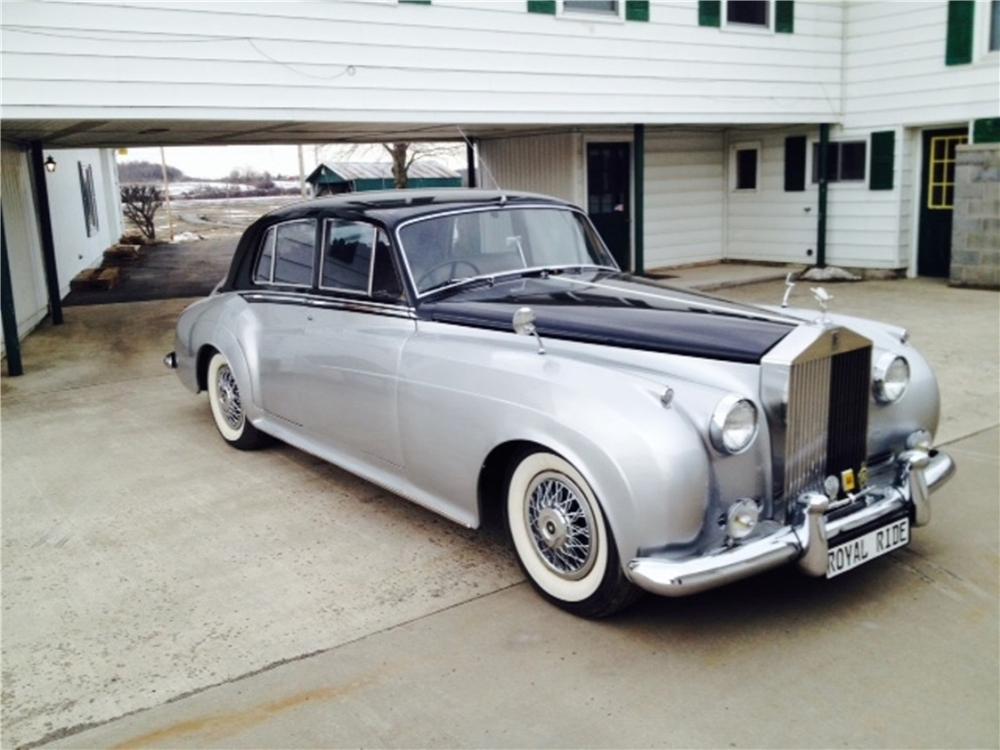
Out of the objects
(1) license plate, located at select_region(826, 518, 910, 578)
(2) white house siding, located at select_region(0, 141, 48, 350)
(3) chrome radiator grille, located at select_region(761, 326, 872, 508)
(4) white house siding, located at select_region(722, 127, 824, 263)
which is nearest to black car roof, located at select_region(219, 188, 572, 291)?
(3) chrome radiator grille, located at select_region(761, 326, 872, 508)

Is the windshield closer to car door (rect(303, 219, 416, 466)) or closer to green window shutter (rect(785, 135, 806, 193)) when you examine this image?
car door (rect(303, 219, 416, 466))

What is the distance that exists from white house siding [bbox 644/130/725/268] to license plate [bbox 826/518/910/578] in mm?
11924

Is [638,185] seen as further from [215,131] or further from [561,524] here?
[561,524]

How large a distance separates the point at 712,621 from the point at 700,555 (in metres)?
0.47

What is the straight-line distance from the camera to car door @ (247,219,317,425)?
5.28 metres

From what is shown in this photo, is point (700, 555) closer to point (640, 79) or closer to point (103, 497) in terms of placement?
point (103, 497)

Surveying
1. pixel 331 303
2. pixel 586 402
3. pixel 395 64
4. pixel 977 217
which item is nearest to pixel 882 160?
pixel 977 217

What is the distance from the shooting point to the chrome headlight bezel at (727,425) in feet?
10.6

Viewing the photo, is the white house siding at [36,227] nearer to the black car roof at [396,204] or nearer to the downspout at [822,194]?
the black car roof at [396,204]

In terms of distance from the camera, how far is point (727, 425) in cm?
327

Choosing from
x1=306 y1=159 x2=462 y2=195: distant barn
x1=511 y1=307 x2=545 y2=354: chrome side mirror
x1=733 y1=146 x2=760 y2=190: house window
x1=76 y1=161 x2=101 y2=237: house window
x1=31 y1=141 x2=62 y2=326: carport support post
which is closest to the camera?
x1=511 y1=307 x2=545 y2=354: chrome side mirror

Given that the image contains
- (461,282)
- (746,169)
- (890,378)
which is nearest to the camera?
(890,378)

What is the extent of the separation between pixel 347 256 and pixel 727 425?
99.9 inches

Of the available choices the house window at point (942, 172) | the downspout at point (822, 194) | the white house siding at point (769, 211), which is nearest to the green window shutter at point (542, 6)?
the downspout at point (822, 194)
